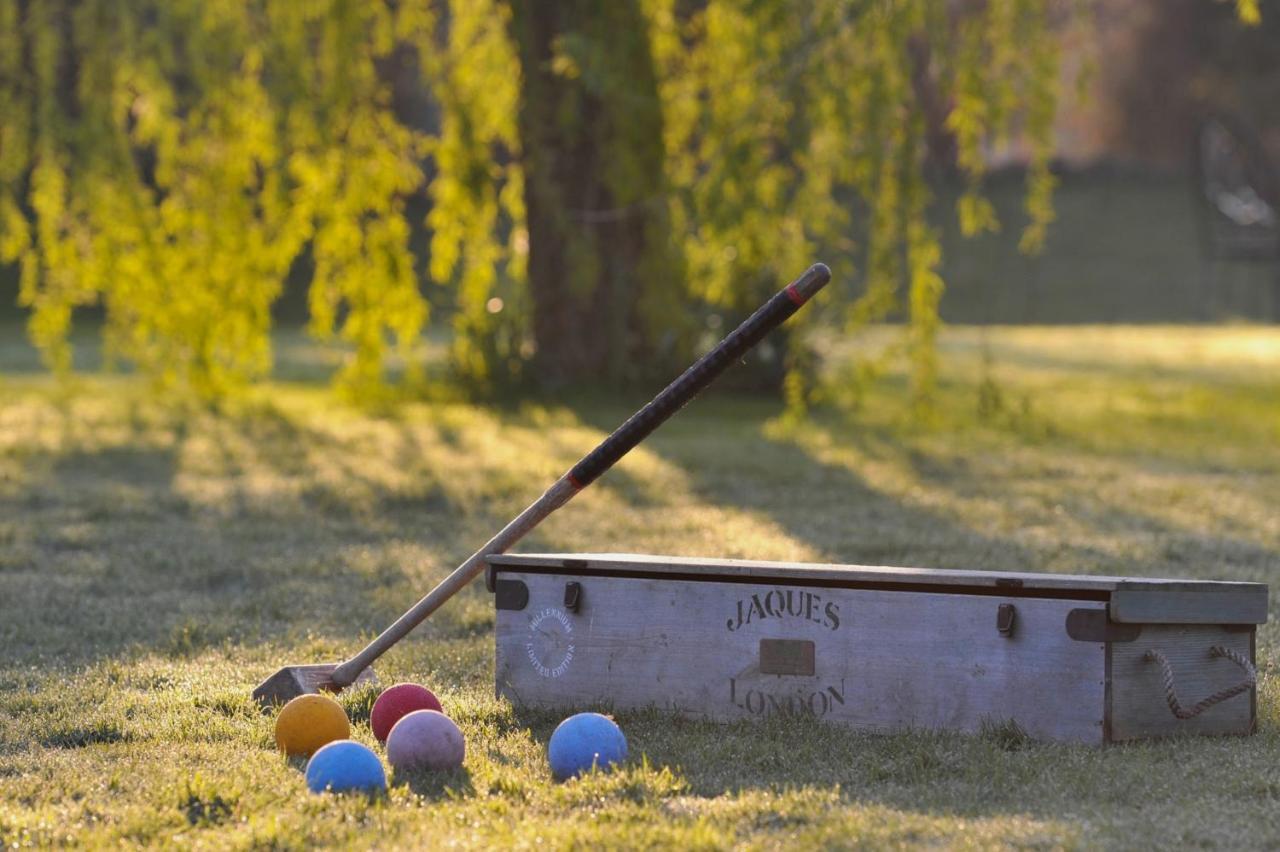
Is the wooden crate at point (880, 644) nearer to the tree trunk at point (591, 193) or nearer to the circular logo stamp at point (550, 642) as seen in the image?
the circular logo stamp at point (550, 642)

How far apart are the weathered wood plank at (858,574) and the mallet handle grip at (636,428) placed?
4.4 inches

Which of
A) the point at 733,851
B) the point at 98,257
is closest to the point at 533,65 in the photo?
the point at 98,257

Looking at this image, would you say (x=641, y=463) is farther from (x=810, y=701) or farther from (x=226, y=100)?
(x=810, y=701)

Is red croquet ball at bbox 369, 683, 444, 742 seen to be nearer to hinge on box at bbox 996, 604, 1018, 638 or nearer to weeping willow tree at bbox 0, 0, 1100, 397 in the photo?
hinge on box at bbox 996, 604, 1018, 638

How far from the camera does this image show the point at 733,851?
3141 millimetres

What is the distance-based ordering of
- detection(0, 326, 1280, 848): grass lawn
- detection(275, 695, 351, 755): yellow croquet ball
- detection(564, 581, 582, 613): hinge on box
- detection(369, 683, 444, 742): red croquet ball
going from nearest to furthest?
detection(0, 326, 1280, 848): grass lawn < detection(275, 695, 351, 755): yellow croquet ball < detection(369, 683, 444, 742): red croquet ball < detection(564, 581, 582, 613): hinge on box

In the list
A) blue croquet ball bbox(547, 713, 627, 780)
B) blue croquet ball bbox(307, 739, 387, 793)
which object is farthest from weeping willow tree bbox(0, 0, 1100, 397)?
blue croquet ball bbox(307, 739, 387, 793)

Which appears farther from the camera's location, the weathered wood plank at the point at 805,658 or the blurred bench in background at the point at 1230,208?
the blurred bench in background at the point at 1230,208

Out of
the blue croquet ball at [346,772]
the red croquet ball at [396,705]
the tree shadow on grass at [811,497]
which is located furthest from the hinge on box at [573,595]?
the tree shadow on grass at [811,497]

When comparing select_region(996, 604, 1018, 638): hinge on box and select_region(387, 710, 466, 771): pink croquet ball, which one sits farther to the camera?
select_region(996, 604, 1018, 638): hinge on box

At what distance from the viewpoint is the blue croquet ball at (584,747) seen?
366 cm

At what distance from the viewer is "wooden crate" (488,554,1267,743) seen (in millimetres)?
3848

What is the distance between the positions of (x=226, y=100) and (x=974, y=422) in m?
Result: 5.34

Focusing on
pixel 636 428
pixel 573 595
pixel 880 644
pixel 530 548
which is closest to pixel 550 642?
pixel 573 595
